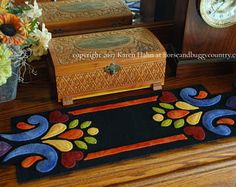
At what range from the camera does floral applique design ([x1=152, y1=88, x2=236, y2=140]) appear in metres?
0.68

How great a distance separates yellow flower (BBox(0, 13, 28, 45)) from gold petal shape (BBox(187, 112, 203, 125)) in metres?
0.37

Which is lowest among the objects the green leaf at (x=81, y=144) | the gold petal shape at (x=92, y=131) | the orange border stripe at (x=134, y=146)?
the orange border stripe at (x=134, y=146)

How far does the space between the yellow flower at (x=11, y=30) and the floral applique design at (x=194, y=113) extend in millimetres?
319

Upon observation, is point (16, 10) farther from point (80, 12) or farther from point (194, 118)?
point (194, 118)

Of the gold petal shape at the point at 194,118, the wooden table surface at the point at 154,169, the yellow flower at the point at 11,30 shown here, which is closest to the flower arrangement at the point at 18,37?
the yellow flower at the point at 11,30

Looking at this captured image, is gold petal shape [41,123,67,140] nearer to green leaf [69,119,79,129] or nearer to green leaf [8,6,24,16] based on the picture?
green leaf [69,119,79,129]

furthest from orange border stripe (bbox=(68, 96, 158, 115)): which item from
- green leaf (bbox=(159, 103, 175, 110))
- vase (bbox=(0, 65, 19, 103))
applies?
vase (bbox=(0, 65, 19, 103))

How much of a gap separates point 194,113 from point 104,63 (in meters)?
0.22

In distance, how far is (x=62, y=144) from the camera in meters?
0.64

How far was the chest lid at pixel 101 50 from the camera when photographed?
71cm

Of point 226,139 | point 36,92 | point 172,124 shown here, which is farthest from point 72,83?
point 226,139

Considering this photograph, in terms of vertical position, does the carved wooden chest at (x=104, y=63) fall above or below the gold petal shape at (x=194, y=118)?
above

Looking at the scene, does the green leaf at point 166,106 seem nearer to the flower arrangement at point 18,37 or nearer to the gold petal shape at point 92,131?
the gold petal shape at point 92,131

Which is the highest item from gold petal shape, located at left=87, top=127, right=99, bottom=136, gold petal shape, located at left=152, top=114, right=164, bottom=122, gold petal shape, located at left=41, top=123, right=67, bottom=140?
gold petal shape, located at left=152, top=114, right=164, bottom=122
